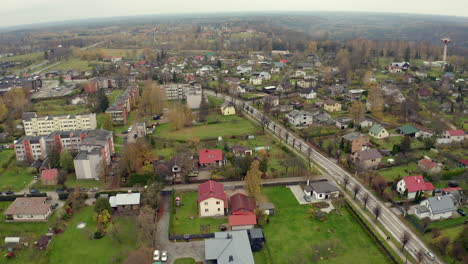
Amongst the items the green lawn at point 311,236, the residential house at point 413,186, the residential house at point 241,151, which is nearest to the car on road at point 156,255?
the green lawn at point 311,236

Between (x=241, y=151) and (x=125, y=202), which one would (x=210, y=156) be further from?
(x=125, y=202)

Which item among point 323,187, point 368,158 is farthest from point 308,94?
point 323,187

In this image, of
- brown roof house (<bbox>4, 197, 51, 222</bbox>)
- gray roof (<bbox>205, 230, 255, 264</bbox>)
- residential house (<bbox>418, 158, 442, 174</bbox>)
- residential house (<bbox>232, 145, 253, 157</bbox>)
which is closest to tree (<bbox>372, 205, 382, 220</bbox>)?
residential house (<bbox>418, 158, 442, 174</bbox>)

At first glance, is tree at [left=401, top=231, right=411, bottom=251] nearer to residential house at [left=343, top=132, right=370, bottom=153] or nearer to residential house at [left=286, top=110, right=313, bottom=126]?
residential house at [left=343, top=132, right=370, bottom=153]

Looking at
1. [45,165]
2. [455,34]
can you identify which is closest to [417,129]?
[45,165]

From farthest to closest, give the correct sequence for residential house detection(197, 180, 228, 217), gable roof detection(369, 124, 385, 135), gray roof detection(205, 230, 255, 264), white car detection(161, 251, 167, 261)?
gable roof detection(369, 124, 385, 135) → residential house detection(197, 180, 228, 217) → white car detection(161, 251, 167, 261) → gray roof detection(205, 230, 255, 264)

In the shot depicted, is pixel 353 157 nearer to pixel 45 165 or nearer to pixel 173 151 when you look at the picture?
pixel 173 151
